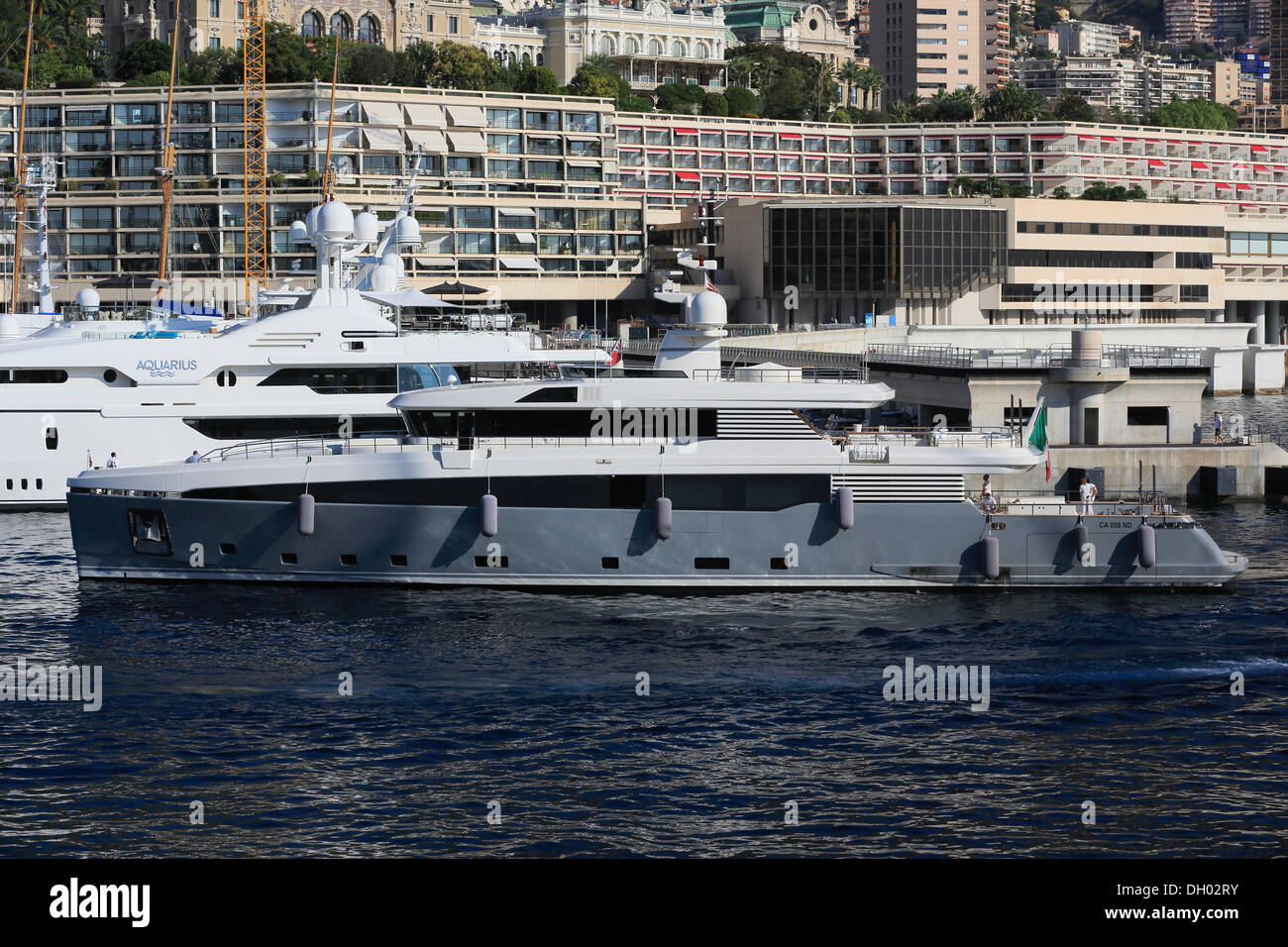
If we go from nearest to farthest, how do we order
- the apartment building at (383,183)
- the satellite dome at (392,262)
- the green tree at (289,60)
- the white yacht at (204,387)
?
the white yacht at (204,387) → the satellite dome at (392,262) → the apartment building at (383,183) → the green tree at (289,60)

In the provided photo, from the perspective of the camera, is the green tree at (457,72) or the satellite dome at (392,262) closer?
the satellite dome at (392,262)

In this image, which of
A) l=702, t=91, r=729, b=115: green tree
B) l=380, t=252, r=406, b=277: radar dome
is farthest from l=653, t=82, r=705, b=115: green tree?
l=380, t=252, r=406, b=277: radar dome

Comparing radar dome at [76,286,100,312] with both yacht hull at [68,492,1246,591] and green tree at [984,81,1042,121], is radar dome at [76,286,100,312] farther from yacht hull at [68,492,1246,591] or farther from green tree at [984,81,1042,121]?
green tree at [984,81,1042,121]

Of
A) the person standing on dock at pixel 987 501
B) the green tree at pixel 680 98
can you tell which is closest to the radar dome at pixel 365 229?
the person standing on dock at pixel 987 501

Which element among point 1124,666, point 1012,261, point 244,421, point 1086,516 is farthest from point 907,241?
point 1124,666

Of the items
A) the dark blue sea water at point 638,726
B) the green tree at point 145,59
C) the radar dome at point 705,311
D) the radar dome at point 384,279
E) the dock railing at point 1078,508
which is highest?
the green tree at point 145,59

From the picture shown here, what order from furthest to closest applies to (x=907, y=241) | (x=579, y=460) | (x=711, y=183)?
(x=711, y=183)
(x=907, y=241)
(x=579, y=460)

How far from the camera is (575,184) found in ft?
422

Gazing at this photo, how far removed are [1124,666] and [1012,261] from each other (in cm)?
8900

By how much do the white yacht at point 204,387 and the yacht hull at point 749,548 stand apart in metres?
13.6

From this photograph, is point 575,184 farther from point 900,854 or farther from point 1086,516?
point 900,854

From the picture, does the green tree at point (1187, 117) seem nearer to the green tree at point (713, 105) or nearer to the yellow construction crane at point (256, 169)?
the green tree at point (713, 105)

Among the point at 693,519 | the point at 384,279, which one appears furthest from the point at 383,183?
the point at 693,519

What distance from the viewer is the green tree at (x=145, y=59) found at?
139m
